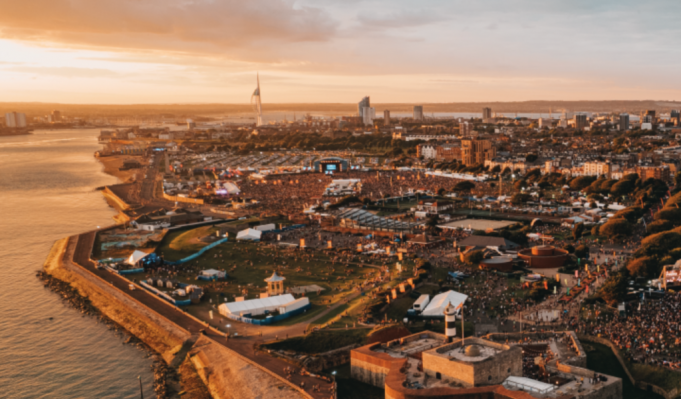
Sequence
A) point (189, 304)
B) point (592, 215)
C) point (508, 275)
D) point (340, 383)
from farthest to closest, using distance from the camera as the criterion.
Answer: point (592, 215)
point (508, 275)
point (189, 304)
point (340, 383)

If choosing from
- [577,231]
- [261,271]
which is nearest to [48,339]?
[261,271]

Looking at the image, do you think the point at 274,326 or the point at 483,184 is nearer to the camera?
the point at 274,326

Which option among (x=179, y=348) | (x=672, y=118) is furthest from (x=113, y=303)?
(x=672, y=118)

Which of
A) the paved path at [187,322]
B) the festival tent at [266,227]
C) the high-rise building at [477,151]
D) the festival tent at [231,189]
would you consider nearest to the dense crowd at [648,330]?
the paved path at [187,322]

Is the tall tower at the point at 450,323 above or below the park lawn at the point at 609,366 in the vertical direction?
above

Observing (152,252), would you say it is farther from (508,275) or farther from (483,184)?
(483,184)

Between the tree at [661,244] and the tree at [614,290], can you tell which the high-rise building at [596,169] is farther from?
the tree at [614,290]
